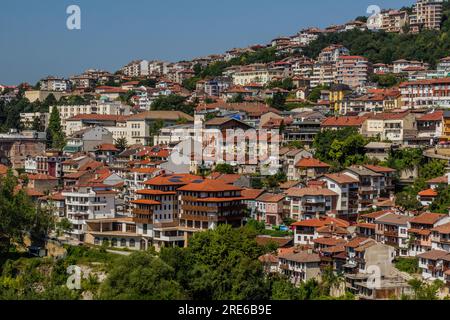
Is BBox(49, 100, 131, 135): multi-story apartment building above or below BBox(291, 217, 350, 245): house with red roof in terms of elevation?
above

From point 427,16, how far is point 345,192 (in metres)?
29.6

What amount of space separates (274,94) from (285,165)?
1275cm

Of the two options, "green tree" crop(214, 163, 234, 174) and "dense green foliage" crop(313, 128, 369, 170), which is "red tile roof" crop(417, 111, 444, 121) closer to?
"dense green foliage" crop(313, 128, 369, 170)

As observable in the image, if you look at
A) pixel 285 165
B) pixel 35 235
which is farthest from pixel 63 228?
pixel 285 165

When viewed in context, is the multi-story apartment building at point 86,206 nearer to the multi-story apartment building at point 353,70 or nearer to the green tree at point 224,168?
the green tree at point 224,168

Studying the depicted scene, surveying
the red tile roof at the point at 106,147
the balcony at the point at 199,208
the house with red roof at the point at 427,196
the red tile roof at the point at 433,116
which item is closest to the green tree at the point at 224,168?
the balcony at the point at 199,208

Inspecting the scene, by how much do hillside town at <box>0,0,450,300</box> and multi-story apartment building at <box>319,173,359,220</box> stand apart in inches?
1.4

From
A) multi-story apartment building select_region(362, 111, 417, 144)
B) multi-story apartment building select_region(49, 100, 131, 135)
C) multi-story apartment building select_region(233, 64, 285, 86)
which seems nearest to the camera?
multi-story apartment building select_region(362, 111, 417, 144)

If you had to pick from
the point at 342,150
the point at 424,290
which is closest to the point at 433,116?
the point at 342,150

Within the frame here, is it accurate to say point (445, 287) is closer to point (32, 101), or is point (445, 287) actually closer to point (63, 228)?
point (63, 228)

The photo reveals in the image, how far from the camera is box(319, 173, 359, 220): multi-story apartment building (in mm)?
23656

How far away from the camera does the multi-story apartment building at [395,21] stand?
5262cm

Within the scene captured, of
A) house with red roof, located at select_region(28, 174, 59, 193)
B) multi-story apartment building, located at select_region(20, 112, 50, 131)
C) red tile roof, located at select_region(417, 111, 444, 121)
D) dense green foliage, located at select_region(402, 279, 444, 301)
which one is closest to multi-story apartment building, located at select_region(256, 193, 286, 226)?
dense green foliage, located at select_region(402, 279, 444, 301)

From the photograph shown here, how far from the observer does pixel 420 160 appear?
25625mm
